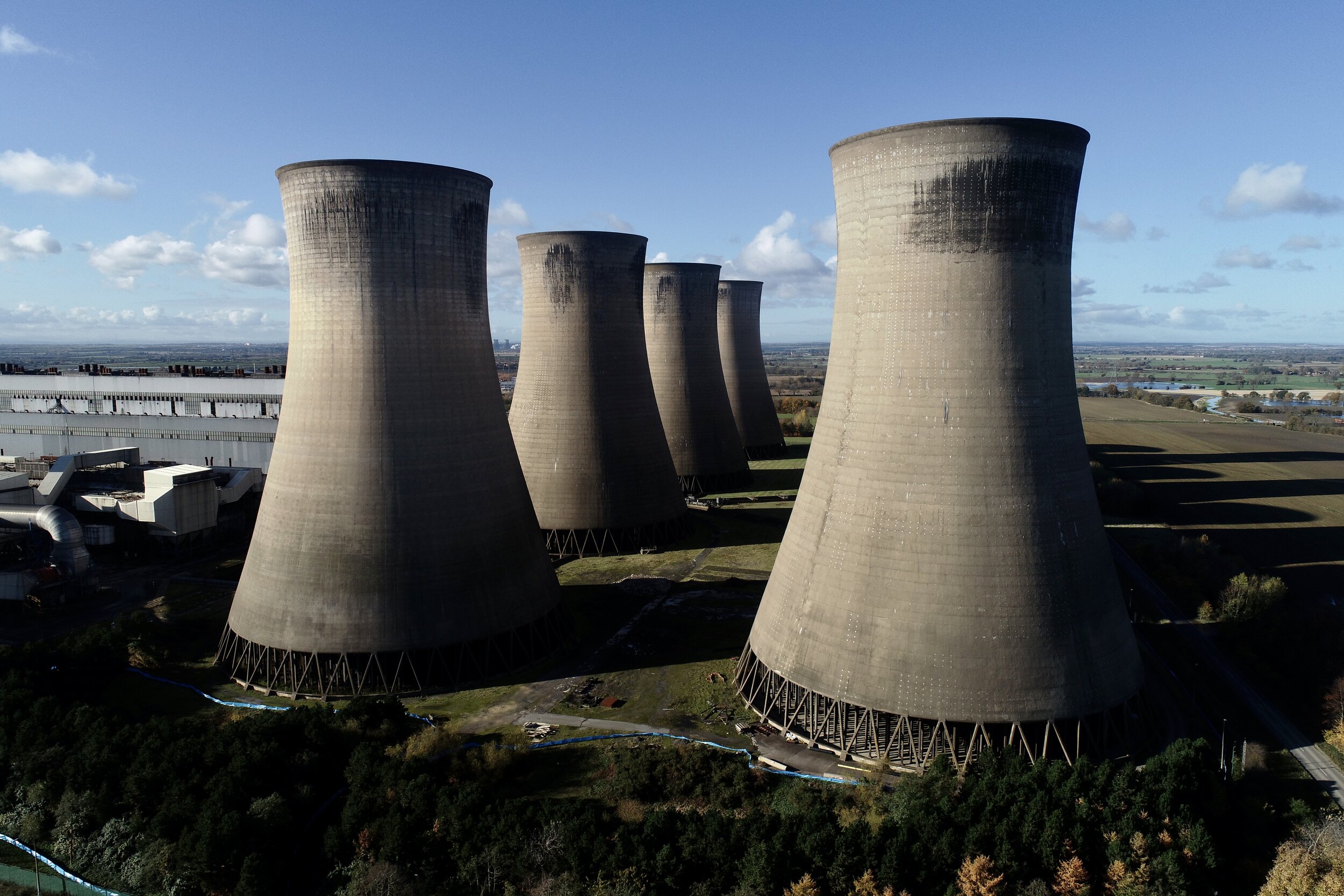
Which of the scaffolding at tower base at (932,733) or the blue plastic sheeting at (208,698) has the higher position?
the scaffolding at tower base at (932,733)

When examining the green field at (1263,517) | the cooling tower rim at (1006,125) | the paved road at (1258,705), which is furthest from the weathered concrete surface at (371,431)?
the green field at (1263,517)

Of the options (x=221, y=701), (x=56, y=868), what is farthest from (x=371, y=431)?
(x=56, y=868)

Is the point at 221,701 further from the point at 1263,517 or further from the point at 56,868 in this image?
the point at 1263,517

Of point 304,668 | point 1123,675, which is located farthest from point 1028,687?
point 304,668

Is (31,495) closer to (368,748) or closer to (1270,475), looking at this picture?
(368,748)

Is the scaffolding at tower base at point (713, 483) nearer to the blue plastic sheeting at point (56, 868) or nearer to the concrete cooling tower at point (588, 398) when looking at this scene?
the concrete cooling tower at point (588, 398)

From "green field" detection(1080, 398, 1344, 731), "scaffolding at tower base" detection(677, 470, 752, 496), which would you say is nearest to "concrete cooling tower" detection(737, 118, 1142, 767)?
"green field" detection(1080, 398, 1344, 731)
